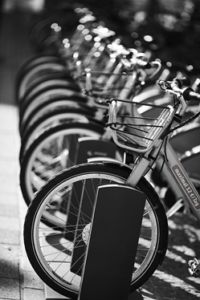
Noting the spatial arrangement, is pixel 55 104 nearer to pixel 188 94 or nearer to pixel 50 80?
pixel 50 80

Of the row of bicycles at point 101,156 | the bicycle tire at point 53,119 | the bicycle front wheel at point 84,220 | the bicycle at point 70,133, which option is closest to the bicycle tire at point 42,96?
the row of bicycles at point 101,156

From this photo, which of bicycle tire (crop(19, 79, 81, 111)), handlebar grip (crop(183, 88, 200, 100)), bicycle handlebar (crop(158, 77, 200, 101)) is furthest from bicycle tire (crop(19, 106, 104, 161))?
handlebar grip (crop(183, 88, 200, 100))

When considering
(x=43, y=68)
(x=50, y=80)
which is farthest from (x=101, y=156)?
(x=43, y=68)

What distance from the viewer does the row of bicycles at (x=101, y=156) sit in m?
2.92

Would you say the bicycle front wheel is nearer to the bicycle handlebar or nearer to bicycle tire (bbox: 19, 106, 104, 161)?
the bicycle handlebar

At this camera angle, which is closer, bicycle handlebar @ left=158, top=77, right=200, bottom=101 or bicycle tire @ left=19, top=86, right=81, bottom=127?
bicycle handlebar @ left=158, top=77, right=200, bottom=101

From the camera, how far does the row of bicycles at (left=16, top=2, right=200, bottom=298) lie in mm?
2920

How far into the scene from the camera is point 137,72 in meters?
4.07

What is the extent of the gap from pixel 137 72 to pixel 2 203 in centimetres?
156

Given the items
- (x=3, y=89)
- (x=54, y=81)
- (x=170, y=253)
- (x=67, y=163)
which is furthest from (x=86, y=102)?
(x=3, y=89)

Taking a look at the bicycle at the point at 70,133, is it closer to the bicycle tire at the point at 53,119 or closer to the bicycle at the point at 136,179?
the bicycle tire at the point at 53,119

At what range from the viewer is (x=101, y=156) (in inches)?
148

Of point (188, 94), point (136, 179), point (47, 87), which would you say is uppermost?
point (188, 94)

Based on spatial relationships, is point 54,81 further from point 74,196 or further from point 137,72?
point 74,196
